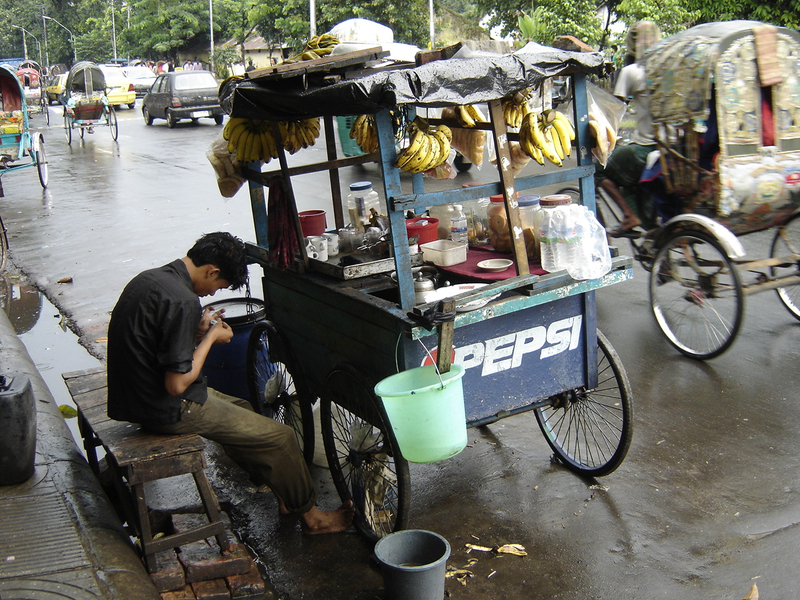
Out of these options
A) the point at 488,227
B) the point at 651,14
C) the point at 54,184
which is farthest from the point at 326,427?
the point at 651,14

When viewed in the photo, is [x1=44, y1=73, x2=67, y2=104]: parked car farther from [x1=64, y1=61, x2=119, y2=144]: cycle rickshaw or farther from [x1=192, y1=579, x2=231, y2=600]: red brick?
[x1=192, y1=579, x2=231, y2=600]: red brick

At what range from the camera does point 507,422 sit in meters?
4.48

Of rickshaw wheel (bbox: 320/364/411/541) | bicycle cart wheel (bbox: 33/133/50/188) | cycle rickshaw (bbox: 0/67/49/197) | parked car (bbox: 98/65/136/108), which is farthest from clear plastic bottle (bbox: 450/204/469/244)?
parked car (bbox: 98/65/136/108)

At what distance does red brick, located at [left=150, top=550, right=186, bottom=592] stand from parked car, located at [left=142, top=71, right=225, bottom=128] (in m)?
20.8

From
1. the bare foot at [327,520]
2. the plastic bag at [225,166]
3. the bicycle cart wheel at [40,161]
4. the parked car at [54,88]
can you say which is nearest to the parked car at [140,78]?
the parked car at [54,88]

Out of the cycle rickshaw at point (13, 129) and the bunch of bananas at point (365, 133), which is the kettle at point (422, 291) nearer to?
the bunch of bananas at point (365, 133)

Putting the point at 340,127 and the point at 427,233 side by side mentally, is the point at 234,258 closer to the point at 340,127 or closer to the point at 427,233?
the point at 427,233

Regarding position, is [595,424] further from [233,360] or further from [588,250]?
[233,360]

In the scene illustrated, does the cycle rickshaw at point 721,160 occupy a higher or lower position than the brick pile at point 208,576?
higher

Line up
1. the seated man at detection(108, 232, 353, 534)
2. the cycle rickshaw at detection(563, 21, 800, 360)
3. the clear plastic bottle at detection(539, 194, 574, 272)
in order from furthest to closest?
the cycle rickshaw at detection(563, 21, 800, 360) < the clear plastic bottle at detection(539, 194, 574, 272) < the seated man at detection(108, 232, 353, 534)

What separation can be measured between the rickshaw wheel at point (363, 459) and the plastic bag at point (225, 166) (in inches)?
60.4

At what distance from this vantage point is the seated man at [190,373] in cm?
298

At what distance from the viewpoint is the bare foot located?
11.3ft

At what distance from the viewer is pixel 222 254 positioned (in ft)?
10.4
